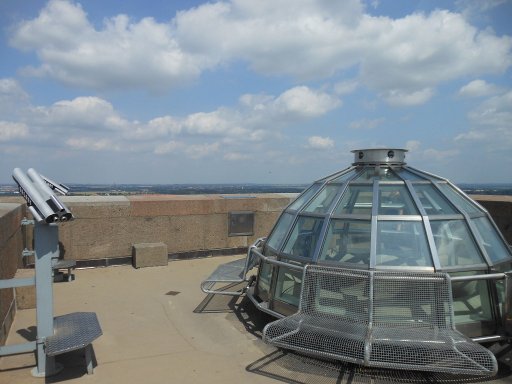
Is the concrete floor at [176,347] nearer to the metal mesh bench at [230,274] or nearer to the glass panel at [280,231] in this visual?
the metal mesh bench at [230,274]

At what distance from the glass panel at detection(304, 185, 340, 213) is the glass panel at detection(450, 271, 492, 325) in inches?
71.2

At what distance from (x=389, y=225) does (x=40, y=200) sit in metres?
3.87

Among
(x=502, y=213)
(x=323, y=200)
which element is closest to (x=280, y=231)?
(x=323, y=200)

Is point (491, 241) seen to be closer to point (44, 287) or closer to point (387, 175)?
point (387, 175)

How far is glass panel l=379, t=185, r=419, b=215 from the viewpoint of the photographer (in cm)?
537

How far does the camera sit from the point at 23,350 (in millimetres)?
4457

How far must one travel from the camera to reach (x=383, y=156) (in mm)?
6266

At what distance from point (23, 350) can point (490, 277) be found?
5012mm

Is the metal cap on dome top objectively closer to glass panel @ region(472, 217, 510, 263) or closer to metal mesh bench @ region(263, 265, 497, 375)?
glass panel @ region(472, 217, 510, 263)

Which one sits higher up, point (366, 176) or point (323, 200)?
point (366, 176)

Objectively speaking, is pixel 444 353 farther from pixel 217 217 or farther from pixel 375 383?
pixel 217 217

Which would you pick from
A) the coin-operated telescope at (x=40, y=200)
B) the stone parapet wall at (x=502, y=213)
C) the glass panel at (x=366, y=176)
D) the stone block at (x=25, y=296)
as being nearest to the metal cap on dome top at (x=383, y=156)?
the glass panel at (x=366, y=176)

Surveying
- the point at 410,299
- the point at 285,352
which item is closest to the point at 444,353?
the point at 410,299

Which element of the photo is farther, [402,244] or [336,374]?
[402,244]
